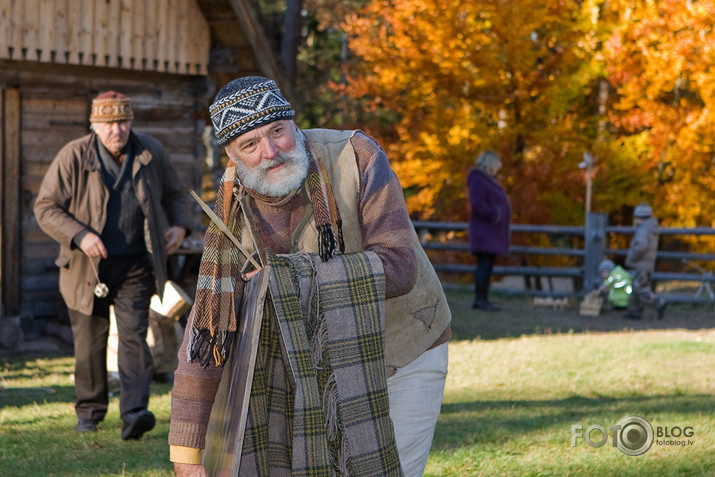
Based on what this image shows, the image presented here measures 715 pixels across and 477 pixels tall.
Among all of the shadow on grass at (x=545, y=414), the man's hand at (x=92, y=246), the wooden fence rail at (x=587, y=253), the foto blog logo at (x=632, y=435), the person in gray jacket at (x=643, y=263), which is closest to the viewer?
the foto blog logo at (x=632, y=435)

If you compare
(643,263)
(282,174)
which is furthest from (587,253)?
(282,174)

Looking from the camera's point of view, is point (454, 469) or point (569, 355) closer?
point (454, 469)

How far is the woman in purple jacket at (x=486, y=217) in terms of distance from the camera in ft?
41.5

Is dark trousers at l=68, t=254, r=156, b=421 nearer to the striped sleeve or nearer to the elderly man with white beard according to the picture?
the elderly man with white beard

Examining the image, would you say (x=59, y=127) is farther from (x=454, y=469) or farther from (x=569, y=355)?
(x=454, y=469)

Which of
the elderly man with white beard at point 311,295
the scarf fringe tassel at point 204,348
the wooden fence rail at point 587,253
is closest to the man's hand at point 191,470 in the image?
the elderly man with white beard at point 311,295

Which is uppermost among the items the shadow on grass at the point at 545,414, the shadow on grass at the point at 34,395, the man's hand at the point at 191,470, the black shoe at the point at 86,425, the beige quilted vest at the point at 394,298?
the beige quilted vest at the point at 394,298

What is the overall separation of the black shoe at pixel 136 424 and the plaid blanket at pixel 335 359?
349cm

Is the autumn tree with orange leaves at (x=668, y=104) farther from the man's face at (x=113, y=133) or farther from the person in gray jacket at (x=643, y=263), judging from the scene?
the man's face at (x=113, y=133)

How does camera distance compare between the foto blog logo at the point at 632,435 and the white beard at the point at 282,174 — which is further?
the foto blog logo at the point at 632,435

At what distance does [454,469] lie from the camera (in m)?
5.46

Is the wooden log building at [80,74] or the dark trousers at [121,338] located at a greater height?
the wooden log building at [80,74]

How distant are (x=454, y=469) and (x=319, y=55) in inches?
921

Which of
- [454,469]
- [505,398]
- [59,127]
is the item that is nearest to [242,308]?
[454,469]
